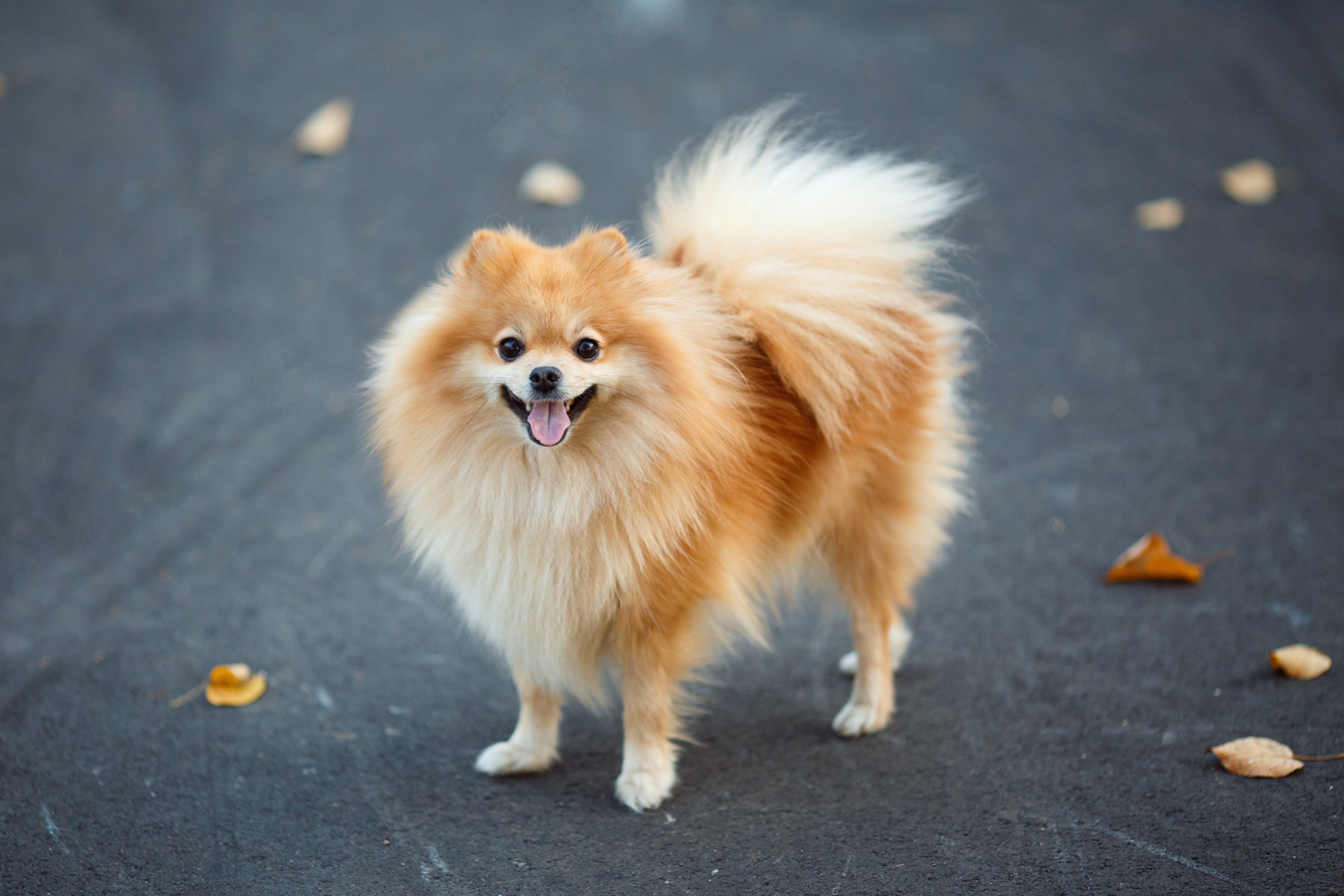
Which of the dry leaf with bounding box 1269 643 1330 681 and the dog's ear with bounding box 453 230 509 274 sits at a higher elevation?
the dog's ear with bounding box 453 230 509 274

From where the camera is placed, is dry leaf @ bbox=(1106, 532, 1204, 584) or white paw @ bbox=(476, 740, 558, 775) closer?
white paw @ bbox=(476, 740, 558, 775)

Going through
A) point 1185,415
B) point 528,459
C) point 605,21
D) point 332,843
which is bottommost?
point 332,843

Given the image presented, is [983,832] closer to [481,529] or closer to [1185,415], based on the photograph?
[481,529]

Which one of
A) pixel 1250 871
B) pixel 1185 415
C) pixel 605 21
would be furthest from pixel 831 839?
pixel 605 21

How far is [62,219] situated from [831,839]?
15.4 feet

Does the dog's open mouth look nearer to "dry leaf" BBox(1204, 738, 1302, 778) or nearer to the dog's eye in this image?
the dog's eye

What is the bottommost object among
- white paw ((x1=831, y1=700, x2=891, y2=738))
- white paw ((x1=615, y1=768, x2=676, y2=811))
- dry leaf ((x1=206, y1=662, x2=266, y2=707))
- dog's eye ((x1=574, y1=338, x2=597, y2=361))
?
white paw ((x1=615, y1=768, x2=676, y2=811))

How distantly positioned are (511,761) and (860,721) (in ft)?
2.98

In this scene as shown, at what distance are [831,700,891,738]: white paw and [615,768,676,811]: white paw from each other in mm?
493

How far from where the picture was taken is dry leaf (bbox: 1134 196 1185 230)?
497 cm

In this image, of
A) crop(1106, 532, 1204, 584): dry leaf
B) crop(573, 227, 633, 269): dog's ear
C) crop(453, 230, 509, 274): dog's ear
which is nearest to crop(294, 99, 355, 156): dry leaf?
crop(453, 230, 509, 274): dog's ear

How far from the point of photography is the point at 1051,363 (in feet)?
14.2

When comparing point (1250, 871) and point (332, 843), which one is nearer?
point (1250, 871)

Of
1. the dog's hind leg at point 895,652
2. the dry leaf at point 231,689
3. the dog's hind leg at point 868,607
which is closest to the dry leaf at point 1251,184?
the dog's hind leg at point 895,652
